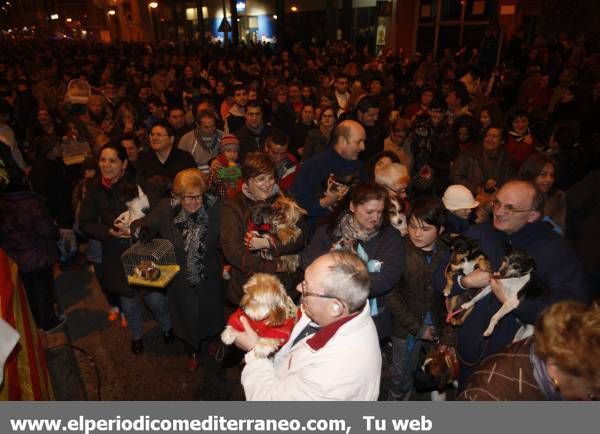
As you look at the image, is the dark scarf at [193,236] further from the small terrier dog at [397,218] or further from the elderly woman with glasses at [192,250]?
the small terrier dog at [397,218]

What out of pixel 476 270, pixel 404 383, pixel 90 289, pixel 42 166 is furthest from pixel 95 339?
pixel 476 270

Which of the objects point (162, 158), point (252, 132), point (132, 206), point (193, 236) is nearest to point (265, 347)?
point (193, 236)

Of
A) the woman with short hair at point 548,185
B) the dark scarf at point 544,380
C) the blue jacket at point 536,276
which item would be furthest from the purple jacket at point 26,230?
the woman with short hair at point 548,185

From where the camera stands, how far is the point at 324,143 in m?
5.74

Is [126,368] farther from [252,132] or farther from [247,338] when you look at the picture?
[252,132]

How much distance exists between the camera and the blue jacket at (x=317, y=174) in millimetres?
4113

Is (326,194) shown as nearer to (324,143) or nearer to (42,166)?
(324,143)

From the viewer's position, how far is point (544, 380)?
1706 mm

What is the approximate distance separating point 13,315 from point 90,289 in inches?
136

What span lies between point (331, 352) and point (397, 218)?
170cm

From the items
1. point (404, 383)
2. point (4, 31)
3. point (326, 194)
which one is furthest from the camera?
point (4, 31)

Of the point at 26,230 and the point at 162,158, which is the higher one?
the point at 162,158

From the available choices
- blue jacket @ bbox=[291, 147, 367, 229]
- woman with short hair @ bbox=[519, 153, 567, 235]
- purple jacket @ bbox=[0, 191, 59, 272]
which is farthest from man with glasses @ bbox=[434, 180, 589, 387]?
purple jacket @ bbox=[0, 191, 59, 272]

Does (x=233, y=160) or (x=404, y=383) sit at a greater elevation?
(x=233, y=160)
